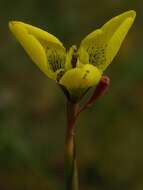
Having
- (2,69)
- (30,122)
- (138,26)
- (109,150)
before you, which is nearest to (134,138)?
(109,150)

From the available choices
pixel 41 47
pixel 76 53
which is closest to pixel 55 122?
pixel 76 53

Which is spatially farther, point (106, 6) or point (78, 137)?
point (106, 6)

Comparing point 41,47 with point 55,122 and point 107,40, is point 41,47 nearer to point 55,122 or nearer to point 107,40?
point 107,40

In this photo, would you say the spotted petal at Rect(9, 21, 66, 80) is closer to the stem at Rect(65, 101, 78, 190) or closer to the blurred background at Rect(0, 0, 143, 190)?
the stem at Rect(65, 101, 78, 190)

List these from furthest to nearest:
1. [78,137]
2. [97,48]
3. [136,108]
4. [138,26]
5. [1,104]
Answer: [138,26]
[136,108]
[78,137]
[1,104]
[97,48]

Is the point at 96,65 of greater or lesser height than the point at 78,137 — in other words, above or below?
above

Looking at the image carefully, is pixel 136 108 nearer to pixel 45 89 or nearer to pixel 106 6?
pixel 45 89

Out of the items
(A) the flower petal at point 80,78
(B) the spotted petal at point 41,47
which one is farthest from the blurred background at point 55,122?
(A) the flower petal at point 80,78
